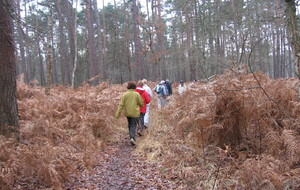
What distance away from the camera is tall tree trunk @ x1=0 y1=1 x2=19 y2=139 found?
4.93 metres

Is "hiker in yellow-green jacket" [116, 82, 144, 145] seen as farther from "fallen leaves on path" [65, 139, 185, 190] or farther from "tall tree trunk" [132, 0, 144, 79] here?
"tall tree trunk" [132, 0, 144, 79]

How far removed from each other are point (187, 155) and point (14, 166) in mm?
3221

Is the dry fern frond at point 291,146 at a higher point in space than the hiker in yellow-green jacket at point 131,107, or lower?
lower

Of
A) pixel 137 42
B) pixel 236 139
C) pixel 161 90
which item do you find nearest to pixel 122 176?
pixel 236 139

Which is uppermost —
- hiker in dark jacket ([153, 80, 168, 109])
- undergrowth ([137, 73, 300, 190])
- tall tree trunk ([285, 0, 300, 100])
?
tall tree trunk ([285, 0, 300, 100])

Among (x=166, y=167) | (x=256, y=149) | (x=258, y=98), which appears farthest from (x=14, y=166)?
(x=258, y=98)

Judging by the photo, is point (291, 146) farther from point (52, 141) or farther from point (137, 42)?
point (137, 42)

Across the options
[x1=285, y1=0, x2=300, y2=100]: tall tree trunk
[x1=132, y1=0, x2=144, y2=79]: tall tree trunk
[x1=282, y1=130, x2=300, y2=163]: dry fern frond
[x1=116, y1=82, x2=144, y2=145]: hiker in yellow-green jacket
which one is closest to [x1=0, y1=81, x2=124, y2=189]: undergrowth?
[x1=116, y1=82, x2=144, y2=145]: hiker in yellow-green jacket

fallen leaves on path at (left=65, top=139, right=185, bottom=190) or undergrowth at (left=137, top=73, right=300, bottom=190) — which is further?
fallen leaves on path at (left=65, top=139, right=185, bottom=190)

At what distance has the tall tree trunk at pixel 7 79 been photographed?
493 centimetres

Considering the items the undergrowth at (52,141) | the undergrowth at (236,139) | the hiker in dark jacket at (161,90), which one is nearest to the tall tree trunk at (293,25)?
the undergrowth at (236,139)

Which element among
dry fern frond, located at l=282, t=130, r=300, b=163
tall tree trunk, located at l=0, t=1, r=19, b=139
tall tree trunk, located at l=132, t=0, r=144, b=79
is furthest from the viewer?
tall tree trunk, located at l=132, t=0, r=144, b=79

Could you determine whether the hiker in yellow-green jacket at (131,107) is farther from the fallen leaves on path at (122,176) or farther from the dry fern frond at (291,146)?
the dry fern frond at (291,146)

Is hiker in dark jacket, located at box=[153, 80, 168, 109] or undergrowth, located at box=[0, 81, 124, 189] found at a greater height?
hiker in dark jacket, located at box=[153, 80, 168, 109]
